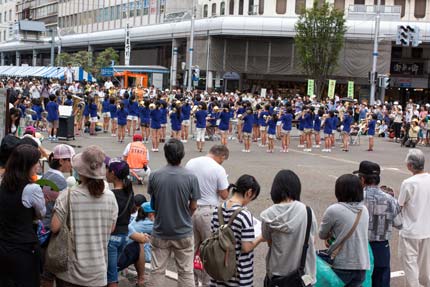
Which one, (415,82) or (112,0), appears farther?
(112,0)

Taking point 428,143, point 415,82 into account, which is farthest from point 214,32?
point 428,143

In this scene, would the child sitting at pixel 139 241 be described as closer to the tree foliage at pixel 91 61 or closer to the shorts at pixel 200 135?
the shorts at pixel 200 135

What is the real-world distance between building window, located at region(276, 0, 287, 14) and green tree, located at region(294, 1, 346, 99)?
699 centimetres

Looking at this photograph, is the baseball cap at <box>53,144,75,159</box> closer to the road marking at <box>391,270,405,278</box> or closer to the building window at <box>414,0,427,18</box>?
the road marking at <box>391,270,405,278</box>

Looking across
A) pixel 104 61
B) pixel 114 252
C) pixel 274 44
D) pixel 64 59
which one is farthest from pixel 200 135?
pixel 64 59

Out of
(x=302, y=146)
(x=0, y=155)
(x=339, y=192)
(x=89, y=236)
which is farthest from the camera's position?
(x=302, y=146)

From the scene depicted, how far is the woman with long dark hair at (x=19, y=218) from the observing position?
512cm

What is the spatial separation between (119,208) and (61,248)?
1086 millimetres

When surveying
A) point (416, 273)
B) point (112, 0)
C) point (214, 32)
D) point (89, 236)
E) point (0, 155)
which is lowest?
point (416, 273)

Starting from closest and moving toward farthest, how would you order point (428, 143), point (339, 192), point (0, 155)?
1. point (339, 192)
2. point (0, 155)
3. point (428, 143)

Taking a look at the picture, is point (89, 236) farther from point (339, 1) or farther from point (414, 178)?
point (339, 1)

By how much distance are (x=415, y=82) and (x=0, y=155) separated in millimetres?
54417

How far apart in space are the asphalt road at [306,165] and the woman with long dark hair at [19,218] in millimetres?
4317

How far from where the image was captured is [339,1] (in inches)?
2137
